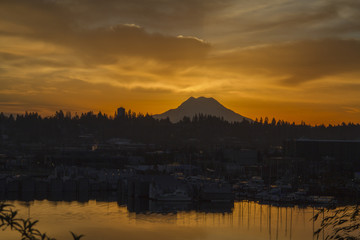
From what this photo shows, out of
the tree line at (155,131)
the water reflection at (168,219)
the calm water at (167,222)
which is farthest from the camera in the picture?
the tree line at (155,131)

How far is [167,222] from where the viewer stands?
24.1 meters

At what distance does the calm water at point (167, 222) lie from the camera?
69.6 feet

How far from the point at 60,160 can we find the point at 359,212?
55.3 meters

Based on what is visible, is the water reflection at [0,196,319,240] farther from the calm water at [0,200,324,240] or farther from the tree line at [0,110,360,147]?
the tree line at [0,110,360,147]

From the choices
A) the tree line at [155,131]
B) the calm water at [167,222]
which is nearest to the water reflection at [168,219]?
the calm water at [167,222]

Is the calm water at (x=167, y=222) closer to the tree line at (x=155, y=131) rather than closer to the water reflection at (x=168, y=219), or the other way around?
the water reflection at (x=168, y=219)

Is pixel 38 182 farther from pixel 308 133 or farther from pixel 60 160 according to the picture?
pixel 308 133

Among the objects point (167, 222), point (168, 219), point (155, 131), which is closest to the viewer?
point (167, 222)

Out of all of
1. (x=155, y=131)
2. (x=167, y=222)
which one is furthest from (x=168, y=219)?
(x=155, y=131)

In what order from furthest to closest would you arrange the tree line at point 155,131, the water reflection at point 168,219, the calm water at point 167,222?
the tree line at point 155,131
the water reflection at point 168,219
the calm water at point 167,222

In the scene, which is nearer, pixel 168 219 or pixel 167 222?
pixel 167 222

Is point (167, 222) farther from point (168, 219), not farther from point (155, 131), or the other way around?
point (155, 131)

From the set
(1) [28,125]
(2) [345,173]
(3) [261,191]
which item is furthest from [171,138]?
Result: (3) [261,191]

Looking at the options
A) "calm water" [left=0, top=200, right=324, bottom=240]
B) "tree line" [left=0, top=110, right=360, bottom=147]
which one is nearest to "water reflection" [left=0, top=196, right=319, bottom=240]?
"calm water" [left=0, top=200, right=324, bottom=240]
